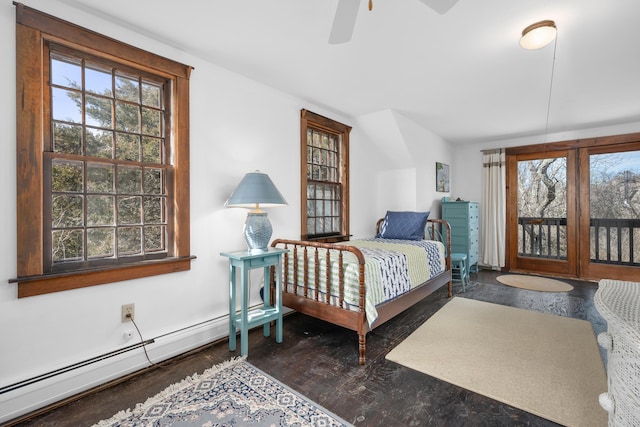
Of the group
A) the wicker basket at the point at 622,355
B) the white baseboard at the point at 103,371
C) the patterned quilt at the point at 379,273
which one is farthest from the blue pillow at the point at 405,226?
the wicker basket at the point at 622,355

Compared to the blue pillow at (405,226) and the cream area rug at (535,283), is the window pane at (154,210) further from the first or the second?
the cream area rug at (535,283)

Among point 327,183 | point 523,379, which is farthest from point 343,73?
point 523,379

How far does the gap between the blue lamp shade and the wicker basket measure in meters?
1.96

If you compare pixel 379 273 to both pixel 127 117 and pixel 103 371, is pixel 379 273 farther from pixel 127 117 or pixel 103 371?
pixel 127 117

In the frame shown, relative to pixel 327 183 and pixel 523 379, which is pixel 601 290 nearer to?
pixel 523 379

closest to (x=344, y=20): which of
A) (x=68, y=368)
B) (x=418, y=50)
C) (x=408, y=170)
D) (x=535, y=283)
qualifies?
(x=418, y=50)

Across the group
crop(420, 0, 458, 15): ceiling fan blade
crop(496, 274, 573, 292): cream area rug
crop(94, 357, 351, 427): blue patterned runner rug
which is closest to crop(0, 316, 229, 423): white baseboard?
crop(94, 357, 351, 427): blue patterned runner rug

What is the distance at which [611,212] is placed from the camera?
4363 mm

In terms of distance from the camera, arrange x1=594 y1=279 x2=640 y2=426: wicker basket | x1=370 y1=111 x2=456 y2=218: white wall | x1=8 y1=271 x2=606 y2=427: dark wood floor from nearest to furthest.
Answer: x1=594 y1=279 x2=640 y2=426: wicker basket, x1=8 y1=271 x2=606 y2=427: dark wood floor, x1=370 y1=111 x2=456 y2=218: white wall

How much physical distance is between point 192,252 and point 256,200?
686 millimetres

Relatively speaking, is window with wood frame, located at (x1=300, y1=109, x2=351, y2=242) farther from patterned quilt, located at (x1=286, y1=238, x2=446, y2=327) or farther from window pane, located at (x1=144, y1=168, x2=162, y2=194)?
window pane, located at (x1=144, y1=168, x2=162, y2=194)

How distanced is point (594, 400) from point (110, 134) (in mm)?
3450

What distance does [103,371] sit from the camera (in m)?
1.87

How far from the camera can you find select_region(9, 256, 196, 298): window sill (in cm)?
165
